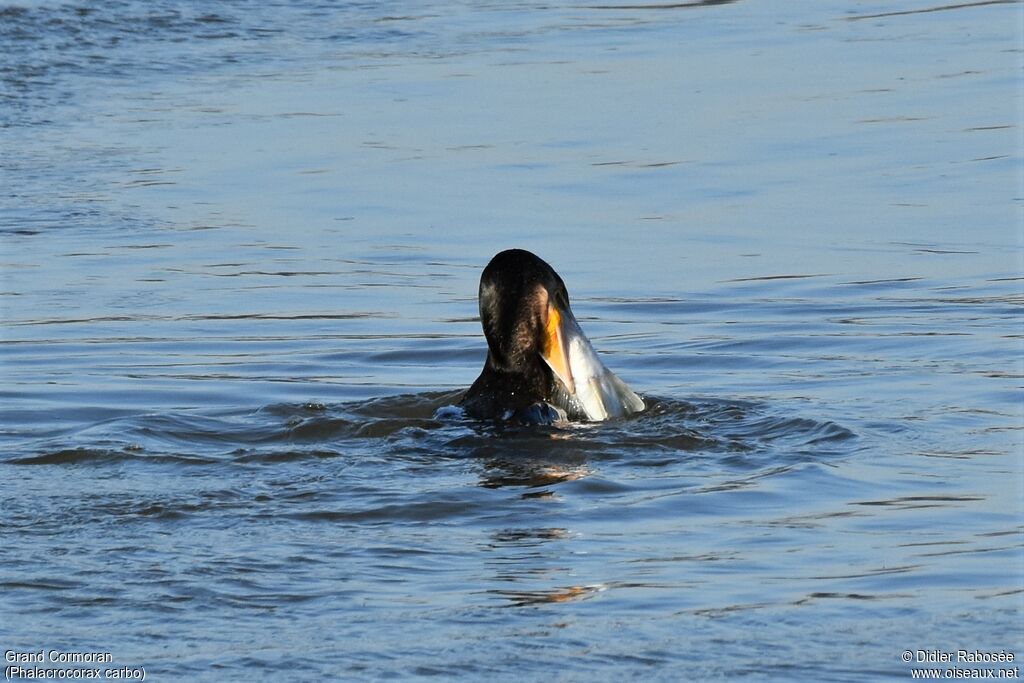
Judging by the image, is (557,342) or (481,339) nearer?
(557,342)

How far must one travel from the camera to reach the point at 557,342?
8.67m

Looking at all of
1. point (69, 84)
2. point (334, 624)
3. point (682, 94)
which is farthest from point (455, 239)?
point (334, 624)

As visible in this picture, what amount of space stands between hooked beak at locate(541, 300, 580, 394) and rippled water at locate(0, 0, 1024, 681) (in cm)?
33

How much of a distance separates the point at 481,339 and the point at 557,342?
2.26m

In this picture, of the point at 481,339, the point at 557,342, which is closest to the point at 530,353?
the point at 557,342

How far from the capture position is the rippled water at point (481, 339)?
231 inches

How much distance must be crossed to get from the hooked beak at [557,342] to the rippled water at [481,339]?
0.33 metres

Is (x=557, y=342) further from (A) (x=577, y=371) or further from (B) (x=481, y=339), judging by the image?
(B) (x=481, y=339)

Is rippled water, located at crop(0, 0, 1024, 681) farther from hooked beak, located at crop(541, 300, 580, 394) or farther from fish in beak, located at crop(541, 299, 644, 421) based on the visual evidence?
hooked beak, located at crop(541, 300, 580, 394)

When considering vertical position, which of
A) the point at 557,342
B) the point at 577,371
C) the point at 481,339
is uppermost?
the point at 557,342

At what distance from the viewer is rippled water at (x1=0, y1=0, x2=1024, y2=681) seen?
5859 mm

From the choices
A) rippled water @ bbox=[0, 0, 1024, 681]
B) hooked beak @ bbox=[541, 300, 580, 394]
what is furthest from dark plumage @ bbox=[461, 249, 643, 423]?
rippled water @ bbox=[0, 0, 1024, 681]

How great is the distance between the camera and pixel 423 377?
10156mm

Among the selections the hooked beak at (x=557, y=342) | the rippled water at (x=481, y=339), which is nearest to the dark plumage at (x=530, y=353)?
the hooked beak at (x=557, y=342)
